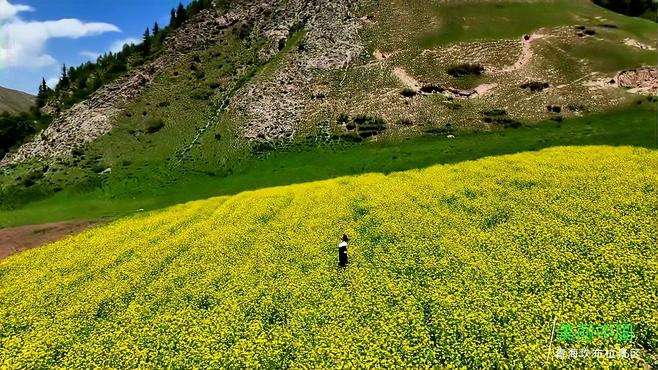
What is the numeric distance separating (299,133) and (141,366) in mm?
73370

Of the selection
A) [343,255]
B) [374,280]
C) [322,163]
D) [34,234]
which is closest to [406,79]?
[322,163]

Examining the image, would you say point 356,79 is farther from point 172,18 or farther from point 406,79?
point 172,18

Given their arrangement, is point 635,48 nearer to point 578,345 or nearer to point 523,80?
point 523,80

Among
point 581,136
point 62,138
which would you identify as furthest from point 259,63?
point 581,136

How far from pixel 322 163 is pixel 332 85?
1417 inches

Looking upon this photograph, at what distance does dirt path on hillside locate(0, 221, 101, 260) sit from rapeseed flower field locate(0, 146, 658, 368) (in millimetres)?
4455

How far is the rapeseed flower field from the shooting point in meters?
28.5

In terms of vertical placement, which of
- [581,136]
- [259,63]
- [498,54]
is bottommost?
[581,136]

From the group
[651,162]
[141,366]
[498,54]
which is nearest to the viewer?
[141,366]

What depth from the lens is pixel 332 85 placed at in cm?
11269

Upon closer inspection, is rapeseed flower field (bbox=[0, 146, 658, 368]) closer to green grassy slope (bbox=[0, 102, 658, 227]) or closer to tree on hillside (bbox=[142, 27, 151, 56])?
green grassy slope (bbox=[0, 102, 658, 227])

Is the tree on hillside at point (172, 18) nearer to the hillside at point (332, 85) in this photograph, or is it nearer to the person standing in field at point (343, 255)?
the hillside at point (332, 85)

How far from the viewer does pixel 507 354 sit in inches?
1036

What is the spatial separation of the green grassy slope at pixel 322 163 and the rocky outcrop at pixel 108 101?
86.6 ft
